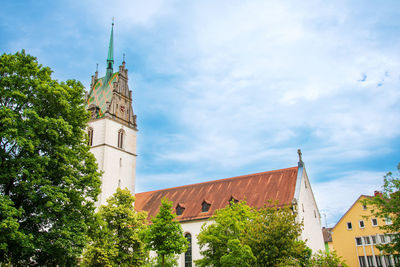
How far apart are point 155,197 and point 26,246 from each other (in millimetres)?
27716

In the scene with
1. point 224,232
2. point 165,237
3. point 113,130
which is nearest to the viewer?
point 165,237

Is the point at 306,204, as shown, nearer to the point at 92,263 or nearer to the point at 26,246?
the point at 92,263

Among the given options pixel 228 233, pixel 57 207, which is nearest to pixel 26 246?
pixel 57 207

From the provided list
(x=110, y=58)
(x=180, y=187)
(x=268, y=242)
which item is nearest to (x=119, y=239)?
(x=268, y=242)

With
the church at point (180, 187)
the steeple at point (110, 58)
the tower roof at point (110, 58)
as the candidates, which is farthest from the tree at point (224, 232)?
the tower roof at point (110, 58)

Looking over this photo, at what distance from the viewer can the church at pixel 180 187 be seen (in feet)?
112

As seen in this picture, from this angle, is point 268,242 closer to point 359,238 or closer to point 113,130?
point 113,130

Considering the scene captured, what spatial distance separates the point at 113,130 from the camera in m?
41.7

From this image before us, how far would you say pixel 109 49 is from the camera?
167ft

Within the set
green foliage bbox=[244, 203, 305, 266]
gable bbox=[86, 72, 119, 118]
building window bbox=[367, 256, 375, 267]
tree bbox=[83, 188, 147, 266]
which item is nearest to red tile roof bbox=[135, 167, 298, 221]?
→ tree bbox=[83, 188, 147, 266]

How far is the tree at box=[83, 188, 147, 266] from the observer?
2609 centimetres

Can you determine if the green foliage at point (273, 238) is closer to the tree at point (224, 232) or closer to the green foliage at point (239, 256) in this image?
the green foliage at point (239, 256)

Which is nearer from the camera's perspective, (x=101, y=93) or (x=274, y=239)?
(x=274, y=239)

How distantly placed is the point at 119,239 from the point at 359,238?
29.1m
